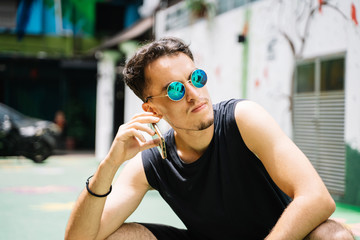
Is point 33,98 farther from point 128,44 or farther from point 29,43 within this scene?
point 128,44

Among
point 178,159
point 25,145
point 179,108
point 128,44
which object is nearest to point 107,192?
point 178,159

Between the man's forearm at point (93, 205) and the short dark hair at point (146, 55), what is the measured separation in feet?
1.73

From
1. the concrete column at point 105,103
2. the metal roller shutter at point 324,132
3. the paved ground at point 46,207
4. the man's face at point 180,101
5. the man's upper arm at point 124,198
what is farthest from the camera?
the concrete column at point 105,103

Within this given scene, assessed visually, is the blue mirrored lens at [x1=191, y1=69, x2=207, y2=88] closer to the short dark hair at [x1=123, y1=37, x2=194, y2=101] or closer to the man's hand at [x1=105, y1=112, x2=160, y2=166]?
the short dark hair at [x1=123, y1=37, x2=194, y2=101]

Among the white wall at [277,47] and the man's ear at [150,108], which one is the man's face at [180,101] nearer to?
the man's ear at [150,108]

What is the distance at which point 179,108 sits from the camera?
231cm

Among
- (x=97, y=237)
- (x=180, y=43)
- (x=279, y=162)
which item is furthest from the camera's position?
(x=180, y=43)

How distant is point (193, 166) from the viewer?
2229 mm

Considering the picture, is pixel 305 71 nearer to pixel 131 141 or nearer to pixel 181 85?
pixel 181 85

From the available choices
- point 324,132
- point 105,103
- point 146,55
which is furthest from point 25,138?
point 146,55

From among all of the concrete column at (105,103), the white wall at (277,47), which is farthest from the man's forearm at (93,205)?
the concrete column at (105,103)

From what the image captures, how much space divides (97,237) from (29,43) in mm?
19757

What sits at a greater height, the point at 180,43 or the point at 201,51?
the point at 201,51

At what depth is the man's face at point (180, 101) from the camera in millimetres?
2213
